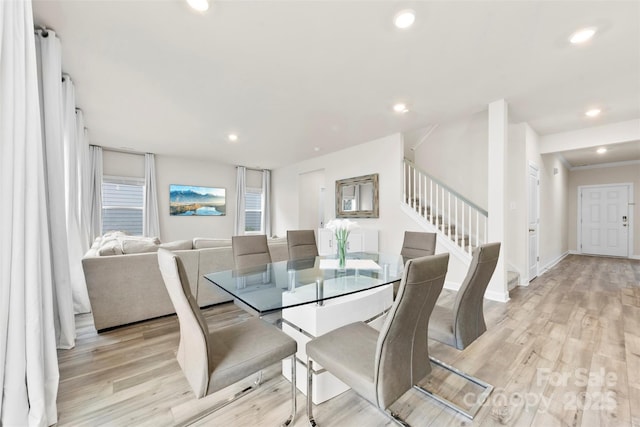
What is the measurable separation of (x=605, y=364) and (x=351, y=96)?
10.9 feet

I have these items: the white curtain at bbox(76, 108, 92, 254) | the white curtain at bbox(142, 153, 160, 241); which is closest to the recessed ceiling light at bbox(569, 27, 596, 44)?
the white curtain at bbox(76, 108, 92, 254)

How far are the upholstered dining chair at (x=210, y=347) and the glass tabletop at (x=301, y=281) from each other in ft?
0.62

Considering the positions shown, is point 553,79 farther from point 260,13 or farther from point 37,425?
point 37,425

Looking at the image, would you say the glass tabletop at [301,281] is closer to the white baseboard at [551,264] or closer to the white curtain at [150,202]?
the white baseboard at [551,264]

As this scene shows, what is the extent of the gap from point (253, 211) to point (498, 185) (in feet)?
20.5

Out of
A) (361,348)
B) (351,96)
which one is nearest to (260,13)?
(351,96)

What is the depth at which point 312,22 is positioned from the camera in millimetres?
1925

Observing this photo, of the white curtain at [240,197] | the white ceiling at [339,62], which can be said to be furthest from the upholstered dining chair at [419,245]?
the white curtain at [240,197]

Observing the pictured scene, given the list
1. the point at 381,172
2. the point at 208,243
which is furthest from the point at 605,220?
the point at 208,243

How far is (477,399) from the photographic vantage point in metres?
1.58

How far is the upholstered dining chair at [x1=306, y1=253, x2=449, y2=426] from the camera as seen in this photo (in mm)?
1023

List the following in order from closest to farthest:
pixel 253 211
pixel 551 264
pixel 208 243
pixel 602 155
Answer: pixel 208 243 < pixel 551 264 < pixel 602 155 < pixel 253 211

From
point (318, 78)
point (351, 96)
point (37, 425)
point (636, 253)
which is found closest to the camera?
point (37, 425)

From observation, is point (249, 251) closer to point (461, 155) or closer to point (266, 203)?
point (461, 155)
